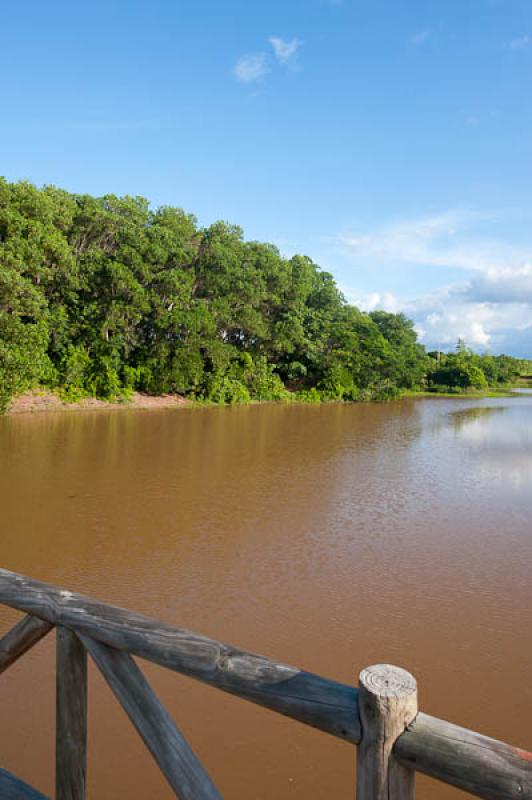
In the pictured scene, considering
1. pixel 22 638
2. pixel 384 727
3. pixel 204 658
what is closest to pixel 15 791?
pixel 22 638

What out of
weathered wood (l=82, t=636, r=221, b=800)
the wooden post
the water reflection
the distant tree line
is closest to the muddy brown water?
the water reflection

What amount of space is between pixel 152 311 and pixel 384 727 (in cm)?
2623

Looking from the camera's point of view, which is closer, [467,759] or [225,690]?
[467,759]

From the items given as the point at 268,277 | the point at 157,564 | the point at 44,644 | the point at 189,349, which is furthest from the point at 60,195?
the point at 44,644

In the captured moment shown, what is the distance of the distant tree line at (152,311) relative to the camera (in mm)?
20531

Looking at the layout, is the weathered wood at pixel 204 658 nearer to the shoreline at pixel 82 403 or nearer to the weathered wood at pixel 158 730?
the weathered wood at pixel 158 730

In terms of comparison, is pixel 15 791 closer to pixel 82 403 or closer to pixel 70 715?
pixel 70 715

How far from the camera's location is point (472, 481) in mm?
12172

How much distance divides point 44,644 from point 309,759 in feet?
8.08

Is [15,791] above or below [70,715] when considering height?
below

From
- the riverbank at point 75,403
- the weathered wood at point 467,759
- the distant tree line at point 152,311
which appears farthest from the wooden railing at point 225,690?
the riverbank at point 75,403

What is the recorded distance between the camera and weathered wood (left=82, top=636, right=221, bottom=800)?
1.68 meters

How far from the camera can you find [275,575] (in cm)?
662

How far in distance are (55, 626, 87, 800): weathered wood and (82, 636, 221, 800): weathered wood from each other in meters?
0.15
